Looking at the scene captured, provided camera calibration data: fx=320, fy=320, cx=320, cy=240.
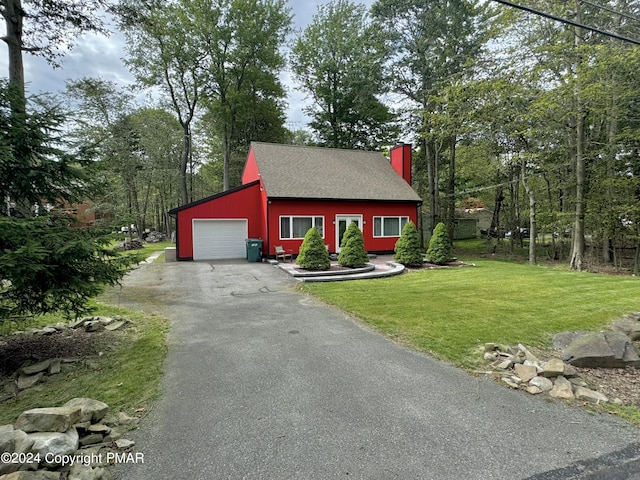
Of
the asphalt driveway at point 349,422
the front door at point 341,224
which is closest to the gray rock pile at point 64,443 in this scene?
the asphalt driveway at point 349,422

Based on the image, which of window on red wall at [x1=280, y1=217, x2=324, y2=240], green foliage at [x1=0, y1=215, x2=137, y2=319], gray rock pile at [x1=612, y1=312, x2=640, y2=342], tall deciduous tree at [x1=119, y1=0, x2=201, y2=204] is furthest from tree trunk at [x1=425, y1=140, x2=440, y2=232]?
green foliage at [x1=0, y1=215, x2=137, y2=319]

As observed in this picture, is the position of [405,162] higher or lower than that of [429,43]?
lower

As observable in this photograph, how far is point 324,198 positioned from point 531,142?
1018 cm

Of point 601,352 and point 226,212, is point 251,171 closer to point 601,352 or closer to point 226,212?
point 226,212

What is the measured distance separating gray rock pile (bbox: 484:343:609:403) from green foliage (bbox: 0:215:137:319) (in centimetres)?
517

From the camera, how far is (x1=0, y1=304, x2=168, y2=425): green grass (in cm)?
326

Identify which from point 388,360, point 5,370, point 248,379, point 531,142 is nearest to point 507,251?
point 531,142

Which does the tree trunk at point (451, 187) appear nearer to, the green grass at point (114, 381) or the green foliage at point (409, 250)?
the green foliage at point (409, 250)

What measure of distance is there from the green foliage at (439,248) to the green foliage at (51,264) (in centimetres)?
1141

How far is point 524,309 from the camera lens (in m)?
6.67

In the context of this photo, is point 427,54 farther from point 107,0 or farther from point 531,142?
point 107,0

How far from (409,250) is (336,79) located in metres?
19.1

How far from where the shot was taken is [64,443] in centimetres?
237

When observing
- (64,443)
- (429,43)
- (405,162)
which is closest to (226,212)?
(405,162)
